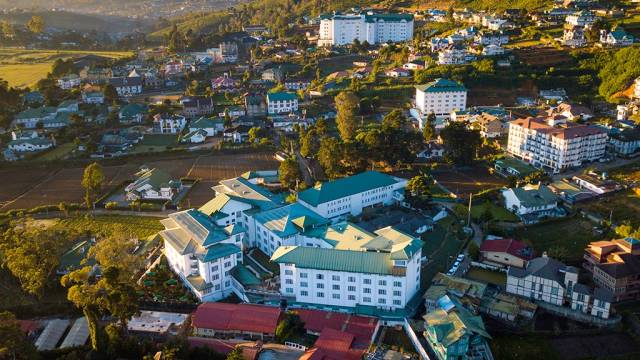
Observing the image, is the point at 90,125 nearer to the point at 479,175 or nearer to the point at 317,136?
the point at 317,136

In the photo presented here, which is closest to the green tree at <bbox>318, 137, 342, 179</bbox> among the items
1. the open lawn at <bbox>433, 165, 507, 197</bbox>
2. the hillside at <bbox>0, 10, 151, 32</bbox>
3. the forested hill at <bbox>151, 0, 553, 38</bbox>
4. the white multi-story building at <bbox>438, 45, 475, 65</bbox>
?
the open lawn at <bbox>433, 165, 507, 197</bbox>

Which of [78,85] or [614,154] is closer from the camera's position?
[614,154]

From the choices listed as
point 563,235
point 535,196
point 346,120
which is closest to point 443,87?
point 346,120

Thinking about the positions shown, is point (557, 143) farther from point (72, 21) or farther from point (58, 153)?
point (72, 21)

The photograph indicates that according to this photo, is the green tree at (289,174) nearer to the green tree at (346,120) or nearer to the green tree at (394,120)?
the green tree at (346,120)

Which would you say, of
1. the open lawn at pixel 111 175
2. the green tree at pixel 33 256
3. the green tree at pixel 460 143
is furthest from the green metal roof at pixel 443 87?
the green tree at pixel 33 256

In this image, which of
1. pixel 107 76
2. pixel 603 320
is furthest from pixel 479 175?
pixel 107 76
